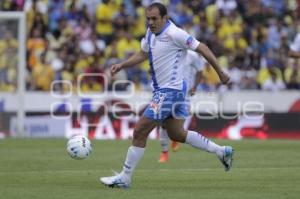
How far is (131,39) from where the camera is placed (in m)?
28.0

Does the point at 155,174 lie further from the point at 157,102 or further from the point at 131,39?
the point at 131,39

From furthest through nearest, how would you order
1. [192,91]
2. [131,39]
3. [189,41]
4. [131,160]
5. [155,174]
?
1. [131,39]
2. [192,91]
3. [155,174]
4. [131,160]
5. [189,41]

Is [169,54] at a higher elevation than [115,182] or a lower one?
higher

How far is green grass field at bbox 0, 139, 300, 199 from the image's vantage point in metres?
11.2

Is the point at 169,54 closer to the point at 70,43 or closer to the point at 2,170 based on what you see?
the point at 2,170

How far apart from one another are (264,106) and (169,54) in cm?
1400

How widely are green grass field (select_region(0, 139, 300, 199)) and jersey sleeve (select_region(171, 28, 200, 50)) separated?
1.86m

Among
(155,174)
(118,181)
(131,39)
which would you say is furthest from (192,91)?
(131,39)

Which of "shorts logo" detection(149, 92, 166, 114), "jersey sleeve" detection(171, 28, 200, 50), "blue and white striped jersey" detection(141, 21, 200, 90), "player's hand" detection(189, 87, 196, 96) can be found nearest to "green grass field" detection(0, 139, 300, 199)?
"shorts logo" detection(149, 92, 166, 114)

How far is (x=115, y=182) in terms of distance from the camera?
1192 centimetres

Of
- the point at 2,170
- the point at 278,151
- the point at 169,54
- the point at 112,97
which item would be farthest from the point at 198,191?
the point at 112,97

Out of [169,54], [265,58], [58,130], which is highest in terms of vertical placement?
[169,54]

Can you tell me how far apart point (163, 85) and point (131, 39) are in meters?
16.0

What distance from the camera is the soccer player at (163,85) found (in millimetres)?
11836
